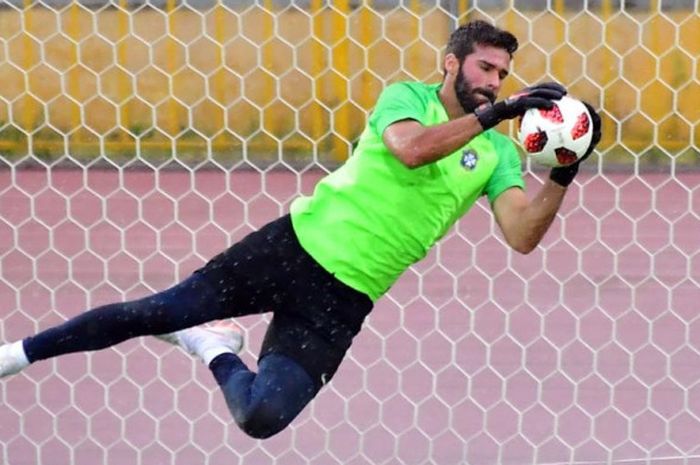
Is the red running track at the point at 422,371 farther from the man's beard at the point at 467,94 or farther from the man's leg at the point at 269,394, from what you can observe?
the man's beard at the point at 467,94

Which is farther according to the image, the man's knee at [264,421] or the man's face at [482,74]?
the man's face at [482,74]

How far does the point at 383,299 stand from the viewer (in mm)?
5441

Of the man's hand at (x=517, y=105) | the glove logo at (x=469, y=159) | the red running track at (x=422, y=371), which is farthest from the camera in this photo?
the red running track at (x=422, y=371)

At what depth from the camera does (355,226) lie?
10.3ft

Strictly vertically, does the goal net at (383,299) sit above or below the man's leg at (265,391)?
below

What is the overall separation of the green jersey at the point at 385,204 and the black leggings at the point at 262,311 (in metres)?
0.04

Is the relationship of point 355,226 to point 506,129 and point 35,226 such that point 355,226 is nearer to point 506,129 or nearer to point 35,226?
point 506,129

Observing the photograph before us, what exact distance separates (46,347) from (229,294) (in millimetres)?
396

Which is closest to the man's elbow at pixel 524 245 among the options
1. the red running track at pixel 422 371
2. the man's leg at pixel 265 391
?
the man's leg at pixel 265 391

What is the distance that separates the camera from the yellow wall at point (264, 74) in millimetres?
4340

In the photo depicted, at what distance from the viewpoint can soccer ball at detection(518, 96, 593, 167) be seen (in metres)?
2.90

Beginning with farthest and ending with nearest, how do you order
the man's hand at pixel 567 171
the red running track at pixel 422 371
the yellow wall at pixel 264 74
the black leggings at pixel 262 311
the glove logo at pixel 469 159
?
the yellow wall at pixel 264 74, the red running track at pixel 422 371, the glove logo at pixel 469 159, the black leggings at pixel 262 311, the man's hand at pixel 567 171

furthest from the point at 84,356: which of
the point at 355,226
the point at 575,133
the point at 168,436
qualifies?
the point at 575,133

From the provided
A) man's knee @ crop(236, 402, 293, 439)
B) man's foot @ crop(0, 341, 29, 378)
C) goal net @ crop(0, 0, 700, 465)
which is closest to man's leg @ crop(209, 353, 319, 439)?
man's knee @ crop(236, 402, 293, 439)
